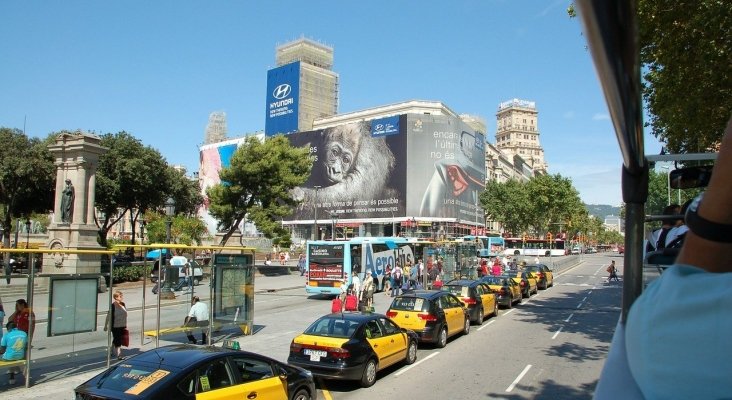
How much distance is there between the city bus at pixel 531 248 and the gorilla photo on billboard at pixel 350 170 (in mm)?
20631

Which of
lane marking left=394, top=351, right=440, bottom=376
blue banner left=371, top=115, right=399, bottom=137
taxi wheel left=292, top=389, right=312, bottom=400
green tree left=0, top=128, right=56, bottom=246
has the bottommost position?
lane marking left=394, top=351, right=440, bottom=376

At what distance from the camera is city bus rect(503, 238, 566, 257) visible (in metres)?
83.7

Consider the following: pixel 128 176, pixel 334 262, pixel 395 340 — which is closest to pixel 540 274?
pixel 334 262

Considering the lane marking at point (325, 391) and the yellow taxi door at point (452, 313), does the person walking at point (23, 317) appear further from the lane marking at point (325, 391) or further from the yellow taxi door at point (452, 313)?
the yellow taxi door at point (452, 313)

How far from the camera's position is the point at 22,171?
1446 inches

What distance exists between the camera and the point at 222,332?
16.6 meters

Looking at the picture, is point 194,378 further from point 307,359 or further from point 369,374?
point 369,374

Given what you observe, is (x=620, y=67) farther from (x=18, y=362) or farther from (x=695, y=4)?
(x=695, y=4)

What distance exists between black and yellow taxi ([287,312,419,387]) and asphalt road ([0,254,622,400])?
1.33ft

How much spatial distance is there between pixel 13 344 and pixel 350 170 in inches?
3085

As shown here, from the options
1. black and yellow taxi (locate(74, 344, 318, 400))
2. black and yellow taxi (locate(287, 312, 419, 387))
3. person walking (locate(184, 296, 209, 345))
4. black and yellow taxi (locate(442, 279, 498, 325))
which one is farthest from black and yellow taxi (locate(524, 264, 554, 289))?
black and yellow taxi (locate(74, 344, 318, 400))

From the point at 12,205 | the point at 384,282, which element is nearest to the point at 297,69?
the point at 12,205

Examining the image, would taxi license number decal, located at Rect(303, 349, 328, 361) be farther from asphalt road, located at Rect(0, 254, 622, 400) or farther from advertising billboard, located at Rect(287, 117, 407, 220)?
advertising billboard, located at Rect(287, 117, 407, 220)

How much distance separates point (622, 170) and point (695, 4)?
1694 centimetres
